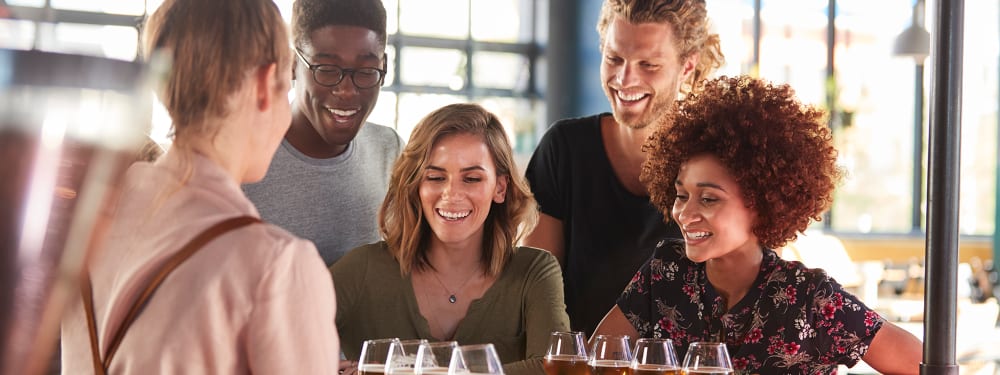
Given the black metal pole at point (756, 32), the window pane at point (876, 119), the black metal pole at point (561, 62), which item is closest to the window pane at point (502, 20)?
the black metal pole at point (561, 62)

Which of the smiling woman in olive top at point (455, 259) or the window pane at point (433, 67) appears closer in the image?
the smiling woman in olive top at point (455, 259)

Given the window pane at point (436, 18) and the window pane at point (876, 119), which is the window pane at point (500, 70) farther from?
the window pane at point (876, 119)

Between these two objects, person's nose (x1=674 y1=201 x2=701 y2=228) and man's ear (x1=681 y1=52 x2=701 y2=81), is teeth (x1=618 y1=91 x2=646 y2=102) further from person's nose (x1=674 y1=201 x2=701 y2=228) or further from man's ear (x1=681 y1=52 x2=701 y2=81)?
person's nose (x1=674 y1=201 x2=701 y2=228)

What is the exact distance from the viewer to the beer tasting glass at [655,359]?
146 cm

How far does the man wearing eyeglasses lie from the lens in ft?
7.66

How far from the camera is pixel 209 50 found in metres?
1.04

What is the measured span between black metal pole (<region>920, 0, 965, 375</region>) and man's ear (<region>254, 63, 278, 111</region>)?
0.66 m

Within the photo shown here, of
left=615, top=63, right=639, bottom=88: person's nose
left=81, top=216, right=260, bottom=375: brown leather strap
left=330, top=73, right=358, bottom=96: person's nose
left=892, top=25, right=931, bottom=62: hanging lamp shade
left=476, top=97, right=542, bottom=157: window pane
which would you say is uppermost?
left=892, top=25, right=931, bottom=62: hanging lamp shade

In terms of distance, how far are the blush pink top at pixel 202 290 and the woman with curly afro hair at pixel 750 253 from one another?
3.34 ft

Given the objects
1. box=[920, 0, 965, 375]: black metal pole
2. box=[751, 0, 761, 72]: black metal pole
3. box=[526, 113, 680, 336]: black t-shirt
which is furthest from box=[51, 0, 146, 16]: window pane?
box=[920, 0, 965, 375]: black metal pole

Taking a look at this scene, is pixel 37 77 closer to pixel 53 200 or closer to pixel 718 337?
pixel 53 200

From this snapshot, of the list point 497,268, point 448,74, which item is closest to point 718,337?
point 497,268

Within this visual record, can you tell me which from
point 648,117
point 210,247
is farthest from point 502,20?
point 210,247

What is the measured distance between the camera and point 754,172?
1974 mm
